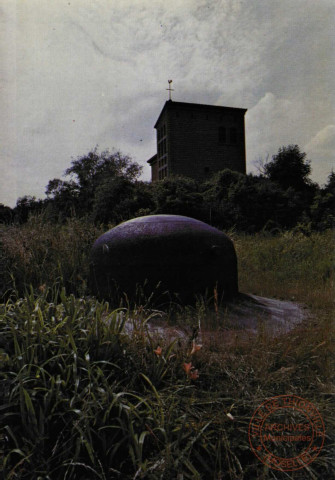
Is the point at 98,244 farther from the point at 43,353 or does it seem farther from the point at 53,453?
the point at 53,453

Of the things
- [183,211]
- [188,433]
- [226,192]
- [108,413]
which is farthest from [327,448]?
[226,192]

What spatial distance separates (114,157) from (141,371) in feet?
94.5

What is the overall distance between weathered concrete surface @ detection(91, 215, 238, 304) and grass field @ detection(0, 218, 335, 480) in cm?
67

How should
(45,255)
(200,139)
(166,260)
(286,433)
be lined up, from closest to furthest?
(286,433) < (166,260) < (45,255) < (200,139)

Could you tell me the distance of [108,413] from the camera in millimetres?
1763

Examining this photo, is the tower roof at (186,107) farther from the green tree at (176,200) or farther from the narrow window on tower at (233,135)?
the green tree at (176,200)

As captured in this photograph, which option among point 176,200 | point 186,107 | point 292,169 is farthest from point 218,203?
point 186,107

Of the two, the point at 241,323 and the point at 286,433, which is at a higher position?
the point at 241,323

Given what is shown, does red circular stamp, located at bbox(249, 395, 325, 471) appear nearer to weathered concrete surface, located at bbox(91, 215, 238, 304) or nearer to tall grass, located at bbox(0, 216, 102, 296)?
weathered concrete surface, located at bbox(91, 215, 238, 304)

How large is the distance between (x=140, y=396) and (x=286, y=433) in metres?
0.86

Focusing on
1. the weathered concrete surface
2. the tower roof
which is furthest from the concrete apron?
the tower roof

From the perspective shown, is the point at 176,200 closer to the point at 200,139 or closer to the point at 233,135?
the point at 200,139

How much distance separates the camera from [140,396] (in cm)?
204

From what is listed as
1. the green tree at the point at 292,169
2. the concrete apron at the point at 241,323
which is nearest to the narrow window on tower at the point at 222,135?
the green tree at the point at 292,169
